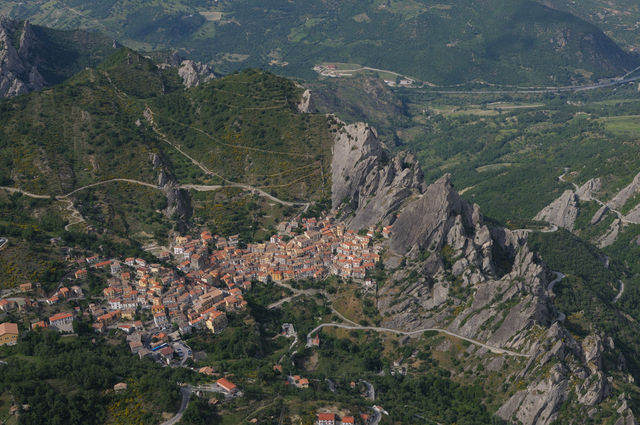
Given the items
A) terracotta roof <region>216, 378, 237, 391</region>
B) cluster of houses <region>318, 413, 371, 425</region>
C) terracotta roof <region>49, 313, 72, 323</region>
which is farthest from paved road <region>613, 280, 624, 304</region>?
terracotta roof <region>49, 313, 72, 323</region>

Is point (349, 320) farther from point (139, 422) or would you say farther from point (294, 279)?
point (139, 422)

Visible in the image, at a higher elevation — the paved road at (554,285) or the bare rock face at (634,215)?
the paved road at (554,285)

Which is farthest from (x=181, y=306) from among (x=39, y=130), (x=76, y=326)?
(x=39, y=130)

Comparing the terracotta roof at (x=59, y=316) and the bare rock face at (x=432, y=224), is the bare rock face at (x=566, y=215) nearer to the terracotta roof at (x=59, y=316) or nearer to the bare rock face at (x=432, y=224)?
the bare rock face at (x=432, y=224)

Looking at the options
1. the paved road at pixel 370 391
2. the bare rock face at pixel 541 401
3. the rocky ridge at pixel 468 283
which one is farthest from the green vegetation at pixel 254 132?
the bare rock face at pixel 541 401

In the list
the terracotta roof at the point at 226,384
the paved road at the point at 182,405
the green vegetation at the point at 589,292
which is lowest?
the green vegetation at the point at 589,292

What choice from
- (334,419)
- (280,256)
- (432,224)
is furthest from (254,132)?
(334,419)

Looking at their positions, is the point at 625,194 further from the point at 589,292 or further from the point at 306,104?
the point at 306,104
